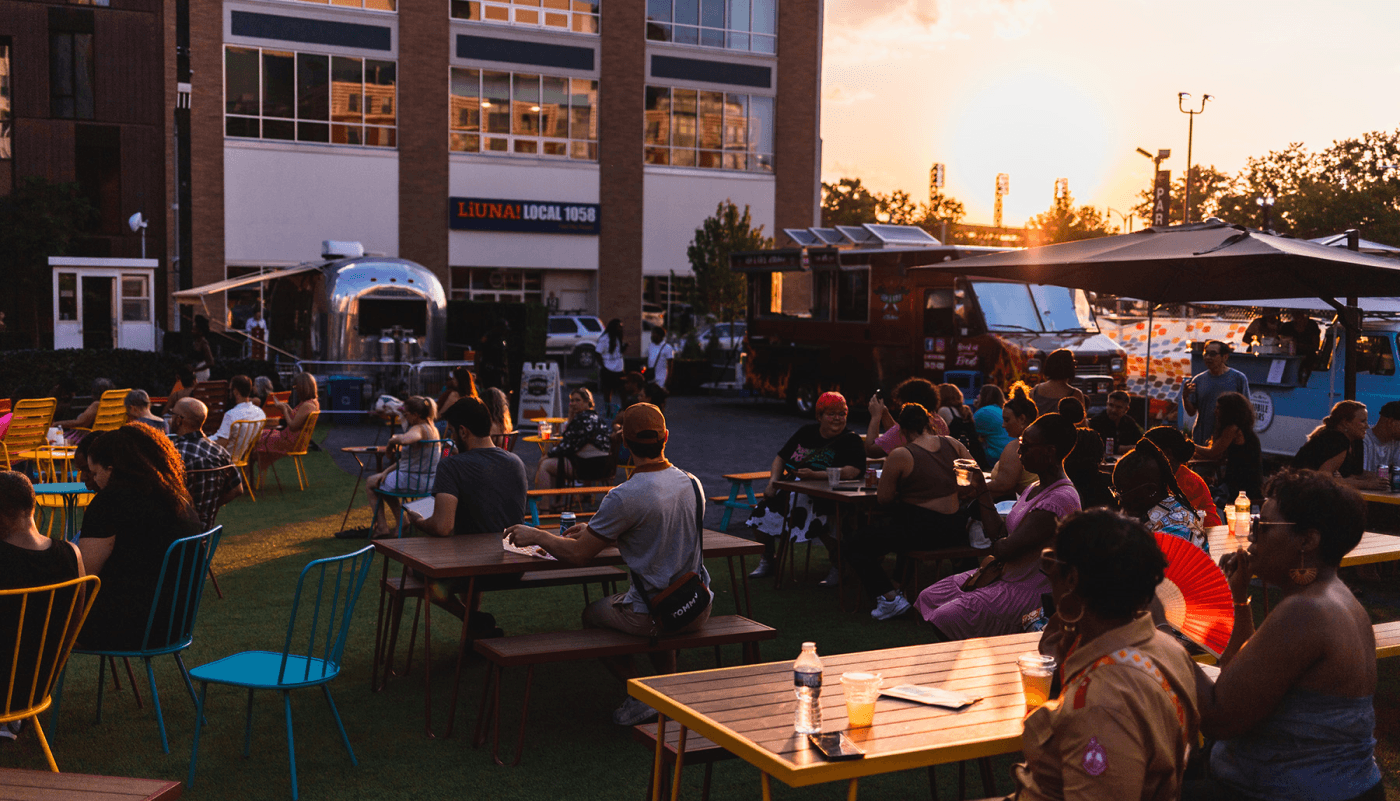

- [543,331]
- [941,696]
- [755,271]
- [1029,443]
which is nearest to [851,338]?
[755,271]

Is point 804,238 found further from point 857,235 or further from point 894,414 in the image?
point 894,414

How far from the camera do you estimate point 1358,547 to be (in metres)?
5.95

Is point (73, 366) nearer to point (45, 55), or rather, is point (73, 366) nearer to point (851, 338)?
point (851, 338)

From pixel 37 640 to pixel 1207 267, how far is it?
7.01 metres

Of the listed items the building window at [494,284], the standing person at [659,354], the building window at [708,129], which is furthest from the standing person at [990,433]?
the building window at [708,129]

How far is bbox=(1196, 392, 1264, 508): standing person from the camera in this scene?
26.3ft

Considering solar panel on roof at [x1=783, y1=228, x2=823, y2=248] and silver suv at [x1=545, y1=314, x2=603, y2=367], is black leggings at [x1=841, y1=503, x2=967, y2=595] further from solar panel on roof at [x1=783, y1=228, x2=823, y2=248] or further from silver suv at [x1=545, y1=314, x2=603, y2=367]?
silver suv at [x1=545, y1=314, x2=603, y2=367]

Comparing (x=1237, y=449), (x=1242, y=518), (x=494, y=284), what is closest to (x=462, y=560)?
(x=1242, y=518)

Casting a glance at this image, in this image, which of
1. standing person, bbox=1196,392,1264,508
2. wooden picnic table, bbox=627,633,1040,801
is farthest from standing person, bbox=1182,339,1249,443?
wooden picnic table, bbox=627,633,1040,801

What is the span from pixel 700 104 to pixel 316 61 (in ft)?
35.7

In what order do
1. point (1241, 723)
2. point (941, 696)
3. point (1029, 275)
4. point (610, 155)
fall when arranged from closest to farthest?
point (1241, 723)
point (941, 696)
point (1029, 275)
point (610, 155)

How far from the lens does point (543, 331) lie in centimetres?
2045

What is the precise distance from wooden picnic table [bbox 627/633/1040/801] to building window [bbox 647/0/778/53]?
3272cm

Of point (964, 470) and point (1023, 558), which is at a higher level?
point (964, 470)
